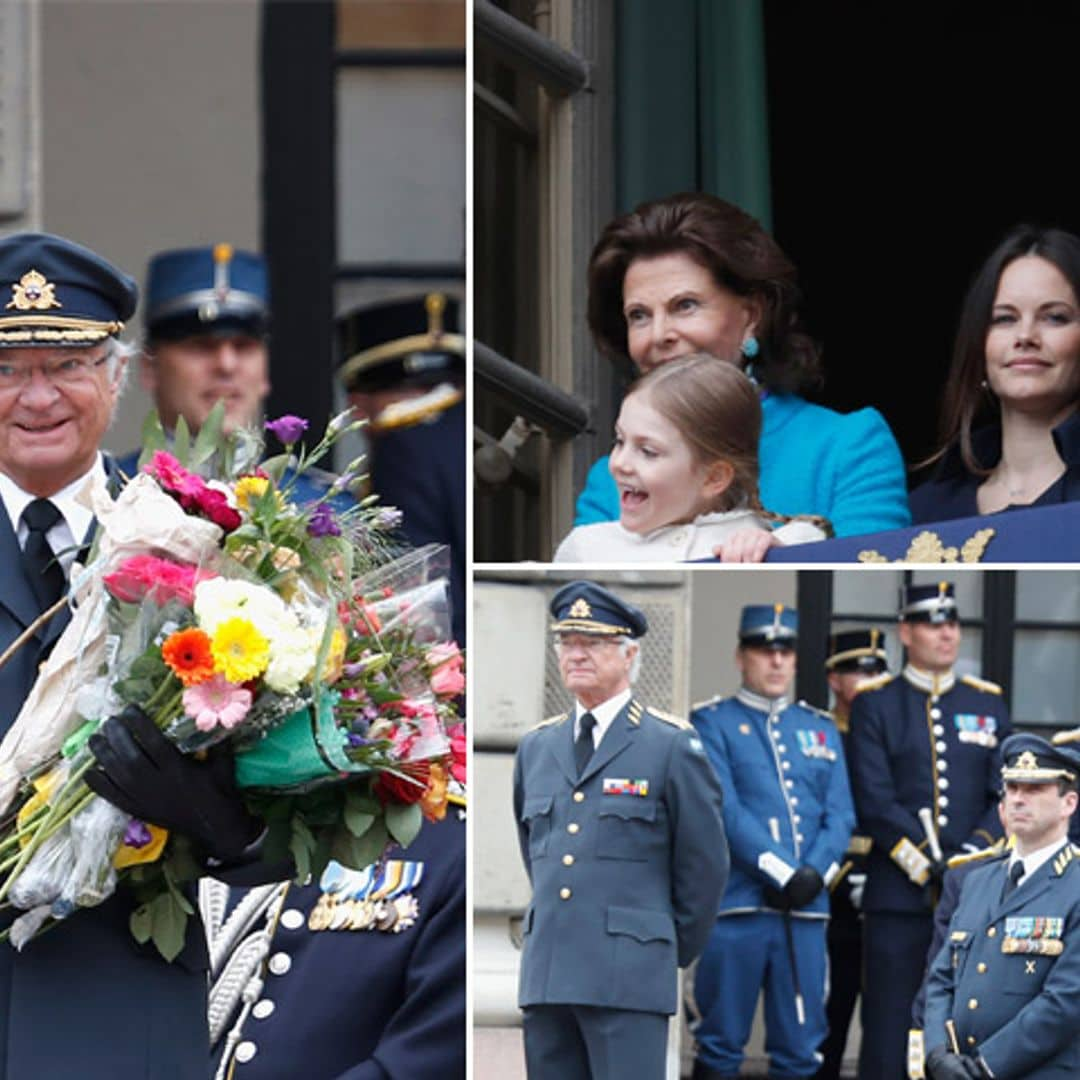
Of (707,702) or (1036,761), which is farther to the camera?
(707,702)

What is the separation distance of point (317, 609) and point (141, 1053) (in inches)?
26.0

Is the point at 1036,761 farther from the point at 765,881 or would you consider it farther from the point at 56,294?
the point at 56,294

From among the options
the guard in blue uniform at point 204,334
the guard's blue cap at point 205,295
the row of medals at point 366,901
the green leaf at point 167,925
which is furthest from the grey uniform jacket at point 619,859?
the guard's blue cap at point 205,295

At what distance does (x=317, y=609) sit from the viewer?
481cm

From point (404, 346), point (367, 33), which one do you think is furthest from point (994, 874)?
point (367, 33)

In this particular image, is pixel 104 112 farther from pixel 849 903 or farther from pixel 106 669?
pixel 106 669

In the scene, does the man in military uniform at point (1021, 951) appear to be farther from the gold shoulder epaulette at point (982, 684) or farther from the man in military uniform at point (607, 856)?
the man in military uniform at point (607, 856)

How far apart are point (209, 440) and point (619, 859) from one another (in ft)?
3.79

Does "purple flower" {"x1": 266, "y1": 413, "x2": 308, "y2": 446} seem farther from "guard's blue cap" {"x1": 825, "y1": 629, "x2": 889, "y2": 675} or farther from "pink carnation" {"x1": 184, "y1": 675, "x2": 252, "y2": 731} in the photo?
"guard's blue cap" {"x1": 825, "y1": 629, "x2": 889, "y2": 675}

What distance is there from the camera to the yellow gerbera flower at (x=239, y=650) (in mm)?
4637

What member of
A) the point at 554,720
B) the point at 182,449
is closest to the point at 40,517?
the point at 182,449

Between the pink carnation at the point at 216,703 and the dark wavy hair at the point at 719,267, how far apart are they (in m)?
1.42

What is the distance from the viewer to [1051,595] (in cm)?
549

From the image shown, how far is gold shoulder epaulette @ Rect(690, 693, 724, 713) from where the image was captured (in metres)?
5.72
